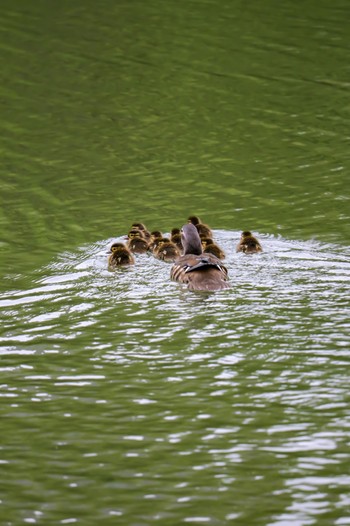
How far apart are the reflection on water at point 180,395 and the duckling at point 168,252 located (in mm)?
498

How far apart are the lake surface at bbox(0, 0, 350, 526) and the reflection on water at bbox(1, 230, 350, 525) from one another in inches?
0.6

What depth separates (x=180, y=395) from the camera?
6.42 metres

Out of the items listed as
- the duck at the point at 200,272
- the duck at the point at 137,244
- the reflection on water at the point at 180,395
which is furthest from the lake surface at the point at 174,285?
the duck at the point at 137,244

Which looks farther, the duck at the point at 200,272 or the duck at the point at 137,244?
the duck at the point at 137,244

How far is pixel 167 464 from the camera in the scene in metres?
5.59

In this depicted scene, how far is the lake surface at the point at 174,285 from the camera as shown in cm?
545

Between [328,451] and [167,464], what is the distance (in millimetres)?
746

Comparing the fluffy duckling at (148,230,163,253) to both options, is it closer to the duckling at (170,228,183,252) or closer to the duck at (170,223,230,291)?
the duckling at (170,228,183,252)

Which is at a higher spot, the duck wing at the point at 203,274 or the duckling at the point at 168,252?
the duckling at the point at 168,252

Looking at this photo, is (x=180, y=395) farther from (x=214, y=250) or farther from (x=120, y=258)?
(x=214, y=250)

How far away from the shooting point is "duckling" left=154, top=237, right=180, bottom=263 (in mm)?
9672

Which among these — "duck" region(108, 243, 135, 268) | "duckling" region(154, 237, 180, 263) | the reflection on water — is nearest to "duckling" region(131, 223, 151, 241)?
"duckling" region(154, 237, 180, 263)

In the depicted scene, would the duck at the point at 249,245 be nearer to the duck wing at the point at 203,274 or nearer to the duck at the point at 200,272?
the duck at the point at 200,272

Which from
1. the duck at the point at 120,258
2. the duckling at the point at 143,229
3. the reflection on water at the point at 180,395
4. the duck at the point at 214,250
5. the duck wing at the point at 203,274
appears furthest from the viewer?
the duckling at the point at 143,229
